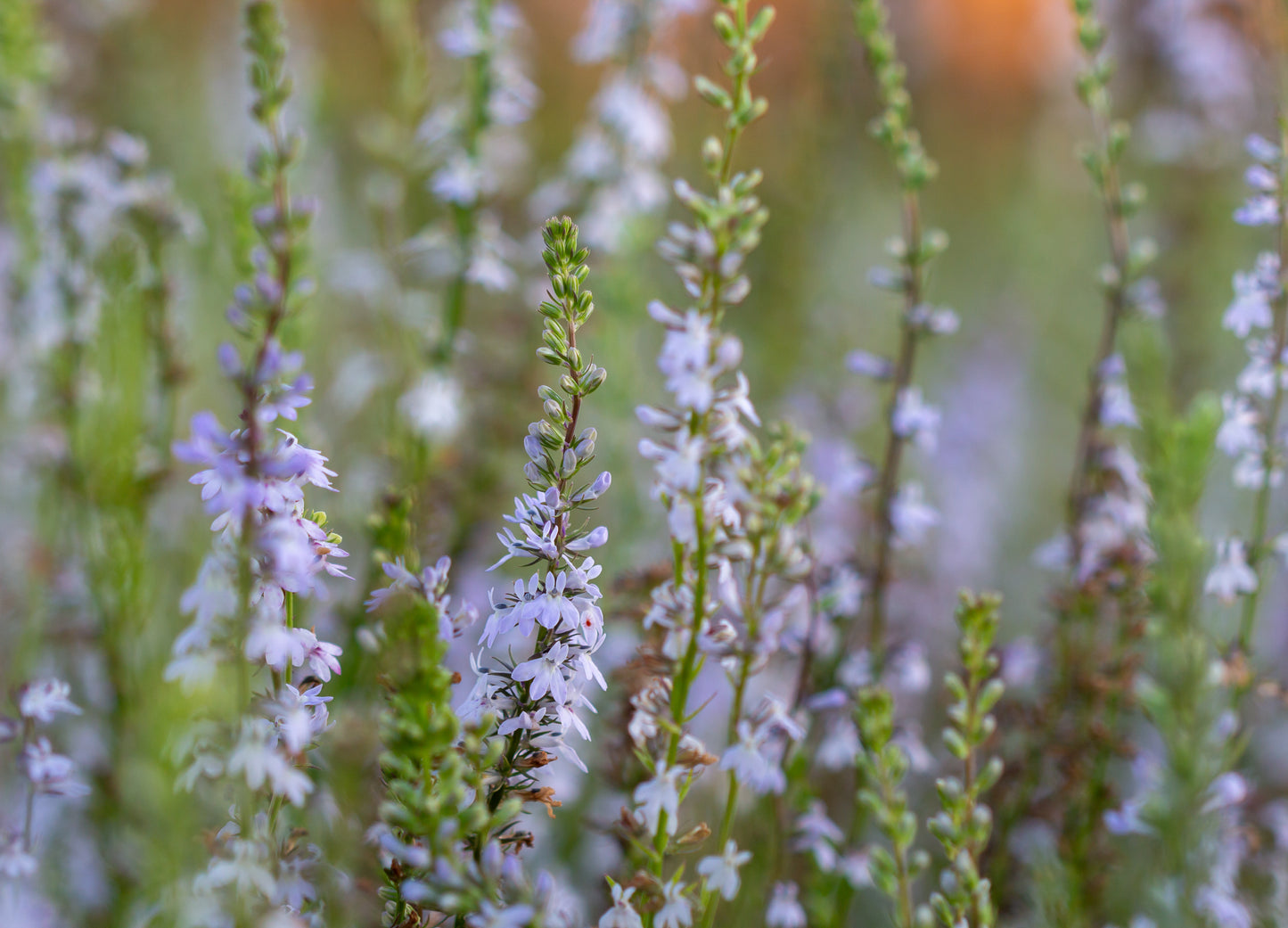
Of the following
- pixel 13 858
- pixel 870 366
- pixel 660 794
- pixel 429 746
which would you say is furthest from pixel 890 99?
pixel 13 858

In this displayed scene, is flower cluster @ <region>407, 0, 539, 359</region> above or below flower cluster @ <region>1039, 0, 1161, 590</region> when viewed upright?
above

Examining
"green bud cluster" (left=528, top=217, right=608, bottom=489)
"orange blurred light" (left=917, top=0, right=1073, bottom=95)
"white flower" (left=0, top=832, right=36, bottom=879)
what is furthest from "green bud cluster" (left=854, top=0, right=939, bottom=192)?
"orange blurred light" (left=917, top=0, right=1073, bottom=95)

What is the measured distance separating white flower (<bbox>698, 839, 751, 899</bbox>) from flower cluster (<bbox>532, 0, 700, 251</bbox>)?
1747 mm

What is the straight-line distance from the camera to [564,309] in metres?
1.22

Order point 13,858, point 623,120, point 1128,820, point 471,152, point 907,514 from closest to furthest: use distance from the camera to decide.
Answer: point 13,858 → point 1128,820 → point 907,514 → point 471,152 → point 623,120

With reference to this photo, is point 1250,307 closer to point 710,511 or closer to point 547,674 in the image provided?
point 710,511

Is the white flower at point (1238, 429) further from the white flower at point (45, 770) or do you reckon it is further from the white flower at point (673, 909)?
the white flower at point (45, 770)

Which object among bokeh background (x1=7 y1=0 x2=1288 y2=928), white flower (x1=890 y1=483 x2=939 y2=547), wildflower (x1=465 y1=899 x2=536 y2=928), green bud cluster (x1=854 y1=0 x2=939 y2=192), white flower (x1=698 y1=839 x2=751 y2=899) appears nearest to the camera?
wildflower (x1=465 y1=899 x2=536 y2=928)

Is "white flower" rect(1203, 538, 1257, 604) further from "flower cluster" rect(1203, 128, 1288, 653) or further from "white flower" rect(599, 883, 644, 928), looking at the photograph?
"white flower" rect(599, 883, 644, 928)

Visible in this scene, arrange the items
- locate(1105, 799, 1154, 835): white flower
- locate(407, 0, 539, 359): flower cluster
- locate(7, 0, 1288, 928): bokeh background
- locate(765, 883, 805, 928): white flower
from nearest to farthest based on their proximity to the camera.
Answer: locate(765, 883, 805, 928): white flower < locate(1105, 799, 1154, 835): white flower < locate(407, 0, 539, 359): flower cluster < locate(7, 0, 1288, 928): bokeh background

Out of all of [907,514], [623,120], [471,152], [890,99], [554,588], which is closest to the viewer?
[554,588]

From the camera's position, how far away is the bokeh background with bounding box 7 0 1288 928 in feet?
8.49

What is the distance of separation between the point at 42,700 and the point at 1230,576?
1.84 metres

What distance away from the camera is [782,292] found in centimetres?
373
